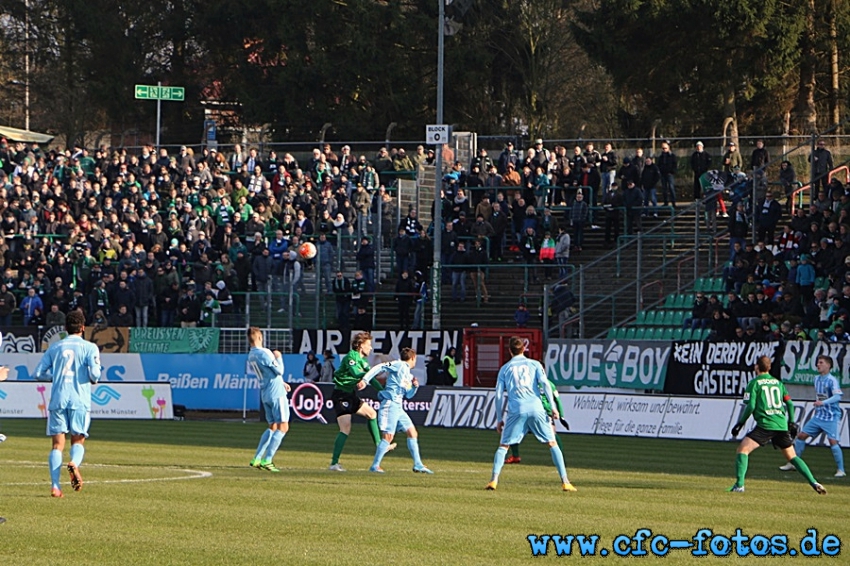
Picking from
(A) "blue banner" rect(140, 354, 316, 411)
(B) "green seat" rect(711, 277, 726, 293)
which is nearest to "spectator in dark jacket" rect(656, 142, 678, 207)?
(B) "green seat" rect(711, 277, 726, 293)

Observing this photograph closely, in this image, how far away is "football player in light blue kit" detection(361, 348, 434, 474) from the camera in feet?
66.6

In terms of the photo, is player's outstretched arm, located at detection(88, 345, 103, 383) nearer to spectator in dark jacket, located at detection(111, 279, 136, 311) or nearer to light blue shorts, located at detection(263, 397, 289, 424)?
light blue shorts, located at detection(263, 397, 289, 424)

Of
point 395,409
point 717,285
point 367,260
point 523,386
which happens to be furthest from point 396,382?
point 367,260

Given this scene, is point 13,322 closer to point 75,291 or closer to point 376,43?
point 75,291

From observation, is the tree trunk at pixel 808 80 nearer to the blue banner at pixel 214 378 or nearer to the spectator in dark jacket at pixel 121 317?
the blue banner at pixel 214 378

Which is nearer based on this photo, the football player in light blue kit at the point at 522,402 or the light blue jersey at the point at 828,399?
the football player in light blue kit at the point at 522,402

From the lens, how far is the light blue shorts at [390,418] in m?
20.3

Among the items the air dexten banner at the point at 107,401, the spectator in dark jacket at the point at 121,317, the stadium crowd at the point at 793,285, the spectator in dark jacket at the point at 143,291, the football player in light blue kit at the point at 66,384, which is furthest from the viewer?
the spectator in dark jacket at the point at 143,291

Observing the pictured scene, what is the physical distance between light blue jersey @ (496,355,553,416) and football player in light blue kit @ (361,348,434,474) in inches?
101

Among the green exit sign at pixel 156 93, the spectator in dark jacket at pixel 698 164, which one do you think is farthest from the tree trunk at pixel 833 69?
the green exit sign at pixel 156 93

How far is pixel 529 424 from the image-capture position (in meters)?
17.9

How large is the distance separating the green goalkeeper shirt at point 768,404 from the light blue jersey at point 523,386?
8.62 ft

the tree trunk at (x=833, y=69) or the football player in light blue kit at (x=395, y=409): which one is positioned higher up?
the tree trunk at (x=833, y=69)

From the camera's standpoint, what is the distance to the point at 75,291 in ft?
139
